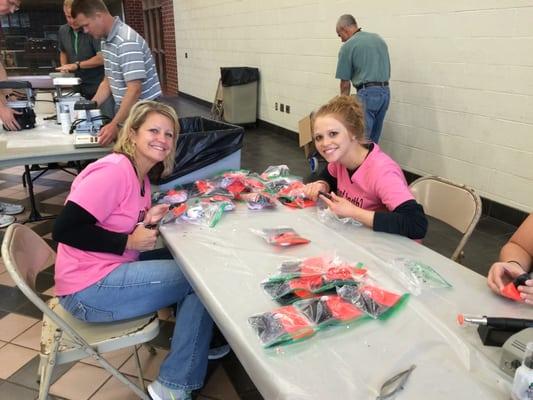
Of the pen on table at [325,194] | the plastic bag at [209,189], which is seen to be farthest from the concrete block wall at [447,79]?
the plastic bag at [209,189]

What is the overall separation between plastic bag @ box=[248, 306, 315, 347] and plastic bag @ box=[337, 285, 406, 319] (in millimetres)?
136

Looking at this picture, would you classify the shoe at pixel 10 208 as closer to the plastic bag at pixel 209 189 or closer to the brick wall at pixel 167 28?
the plastic bag at pixel 209 189

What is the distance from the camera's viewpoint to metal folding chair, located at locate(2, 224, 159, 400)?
1180mm

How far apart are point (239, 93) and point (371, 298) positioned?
573 centimetres

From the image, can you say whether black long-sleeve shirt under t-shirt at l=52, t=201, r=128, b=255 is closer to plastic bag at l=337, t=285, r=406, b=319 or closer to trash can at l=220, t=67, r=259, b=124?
plastic bag at l=337, t=285, r=406, b=319

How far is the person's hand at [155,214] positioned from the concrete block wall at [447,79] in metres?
2.63

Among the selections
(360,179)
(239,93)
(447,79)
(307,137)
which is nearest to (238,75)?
(239,93)

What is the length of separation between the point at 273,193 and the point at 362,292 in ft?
2.80

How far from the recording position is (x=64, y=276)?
4.51 ft

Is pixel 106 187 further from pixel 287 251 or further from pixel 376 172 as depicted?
pixel 376 172

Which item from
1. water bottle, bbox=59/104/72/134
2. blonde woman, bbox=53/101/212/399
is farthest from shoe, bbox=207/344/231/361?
water bottle, bbox=59/104/72/134

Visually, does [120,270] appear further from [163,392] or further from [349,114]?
[349,114]

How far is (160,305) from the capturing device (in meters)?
1.43

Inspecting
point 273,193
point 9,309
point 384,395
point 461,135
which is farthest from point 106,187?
point 461,135
